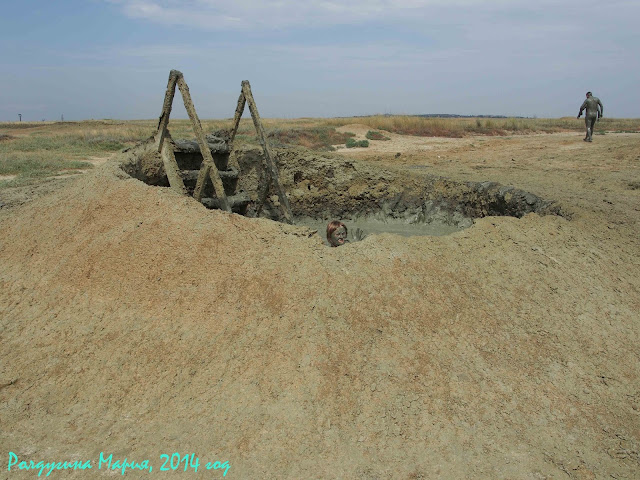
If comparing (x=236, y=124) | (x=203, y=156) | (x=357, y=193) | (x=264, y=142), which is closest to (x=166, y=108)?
(x=203, y=156)

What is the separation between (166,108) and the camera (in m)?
5.02

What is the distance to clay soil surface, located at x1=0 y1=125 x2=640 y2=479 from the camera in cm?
274

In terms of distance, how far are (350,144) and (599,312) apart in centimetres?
1512

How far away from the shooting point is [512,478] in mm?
2605

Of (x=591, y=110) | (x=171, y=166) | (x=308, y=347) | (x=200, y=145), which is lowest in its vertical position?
(x=308, y=347)

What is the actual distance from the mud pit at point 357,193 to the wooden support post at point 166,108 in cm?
37

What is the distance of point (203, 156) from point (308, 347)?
2458 mm

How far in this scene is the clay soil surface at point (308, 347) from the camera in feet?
8.98

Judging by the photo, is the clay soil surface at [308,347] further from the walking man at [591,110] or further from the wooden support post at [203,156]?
the walking man at [591,110]

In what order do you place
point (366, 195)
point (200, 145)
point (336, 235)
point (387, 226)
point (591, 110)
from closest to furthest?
point (200, 145) → point (336, 235) → point (387, 226) → point (366, 195) → point (591, 110)

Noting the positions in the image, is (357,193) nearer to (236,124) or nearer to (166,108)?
(236,124)

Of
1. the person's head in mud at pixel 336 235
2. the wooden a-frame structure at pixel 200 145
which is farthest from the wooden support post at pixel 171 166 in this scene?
the person's head in mud at pixel 336 235

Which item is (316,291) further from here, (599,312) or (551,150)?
(551,150)

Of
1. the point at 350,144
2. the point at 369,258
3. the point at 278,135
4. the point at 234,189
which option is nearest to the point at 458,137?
the point at 350,144
